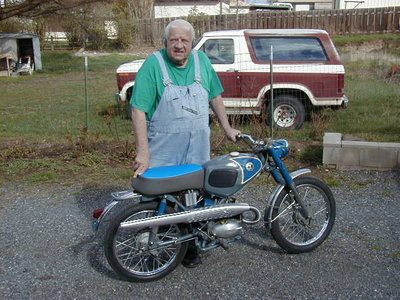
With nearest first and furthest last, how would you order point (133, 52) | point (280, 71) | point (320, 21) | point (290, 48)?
point (280, 71) < point (290, 48) < point (320, 21) < point (133, 52)

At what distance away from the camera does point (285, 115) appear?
905 centimetres

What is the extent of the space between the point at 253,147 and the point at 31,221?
2529 millimetres

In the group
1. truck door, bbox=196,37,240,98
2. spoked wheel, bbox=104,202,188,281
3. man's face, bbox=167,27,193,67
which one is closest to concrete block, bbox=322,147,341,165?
truck door, bbox=196,37,240,98

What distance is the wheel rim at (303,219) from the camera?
4.14m

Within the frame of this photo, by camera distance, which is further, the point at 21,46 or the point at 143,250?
the point at 21,46

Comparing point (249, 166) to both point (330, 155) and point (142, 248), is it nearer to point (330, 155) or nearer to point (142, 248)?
point (142, 248)

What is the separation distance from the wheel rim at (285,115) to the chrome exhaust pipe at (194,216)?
524 centimetres

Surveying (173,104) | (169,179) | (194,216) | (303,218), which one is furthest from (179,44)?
(303,218)

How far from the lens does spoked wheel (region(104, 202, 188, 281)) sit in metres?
3.66

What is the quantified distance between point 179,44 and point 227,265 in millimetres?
1810

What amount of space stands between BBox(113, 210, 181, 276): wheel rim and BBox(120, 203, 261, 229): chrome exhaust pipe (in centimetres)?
9

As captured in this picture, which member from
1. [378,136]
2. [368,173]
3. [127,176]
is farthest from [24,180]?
[378,136]

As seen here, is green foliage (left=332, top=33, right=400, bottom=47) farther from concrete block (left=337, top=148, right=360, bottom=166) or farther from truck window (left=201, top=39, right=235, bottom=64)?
concrete block (left=337, top=148, right=360, bottom=166)

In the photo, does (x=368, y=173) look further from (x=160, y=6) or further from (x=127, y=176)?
(x=160, y=6)
